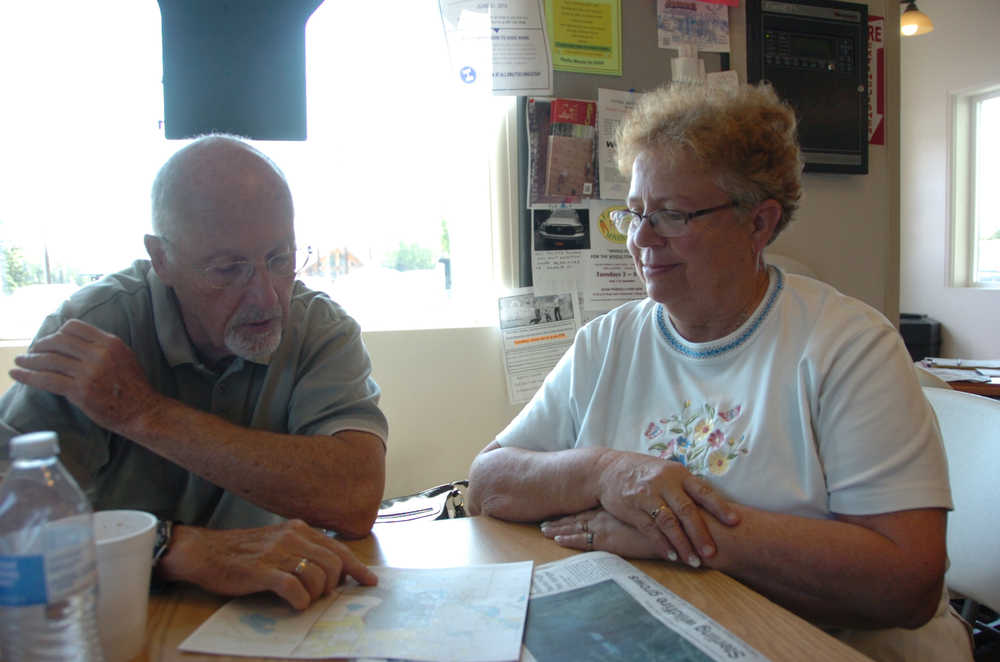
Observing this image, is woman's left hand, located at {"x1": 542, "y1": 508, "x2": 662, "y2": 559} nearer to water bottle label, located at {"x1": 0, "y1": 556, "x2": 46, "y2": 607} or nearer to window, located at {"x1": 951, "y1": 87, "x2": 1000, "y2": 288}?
water bottle label, located at {"x1": 0, "y1": 556, "x2": 46, "y2": 607}

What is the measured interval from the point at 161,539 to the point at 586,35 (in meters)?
1.81

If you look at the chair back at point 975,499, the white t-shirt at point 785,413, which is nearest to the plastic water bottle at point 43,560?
the white t-shirt at point 785,413

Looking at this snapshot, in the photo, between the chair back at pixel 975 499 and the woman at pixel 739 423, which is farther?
the chair back at pixel 975 499

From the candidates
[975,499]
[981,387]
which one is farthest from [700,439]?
[981,387]

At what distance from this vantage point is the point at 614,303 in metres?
2.12

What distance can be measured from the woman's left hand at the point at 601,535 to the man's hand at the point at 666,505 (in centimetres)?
1

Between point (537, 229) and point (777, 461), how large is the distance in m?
1.17

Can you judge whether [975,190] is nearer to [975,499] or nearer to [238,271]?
[975,499]

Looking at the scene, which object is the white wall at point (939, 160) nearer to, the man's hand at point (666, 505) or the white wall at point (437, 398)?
the white wall at point (437, 398)

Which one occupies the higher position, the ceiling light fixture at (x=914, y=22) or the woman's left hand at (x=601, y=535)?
the ceiling light fixture at (x=914, y=22)

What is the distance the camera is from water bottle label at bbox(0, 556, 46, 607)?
489mm

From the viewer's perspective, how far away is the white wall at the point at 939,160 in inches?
207

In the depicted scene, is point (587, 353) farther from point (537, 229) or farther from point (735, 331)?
point (537, 229)

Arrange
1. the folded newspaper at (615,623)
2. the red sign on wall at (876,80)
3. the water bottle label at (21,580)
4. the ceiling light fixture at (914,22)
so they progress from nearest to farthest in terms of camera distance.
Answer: the water bottle label at (21,580), the folded newspaper at (615,623), the red sign on wall at (876,80), the ceiling light fixture at (914,22)
